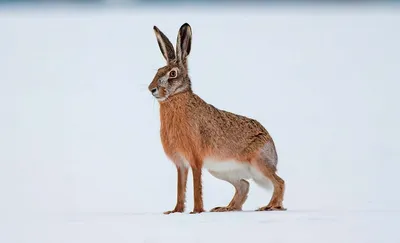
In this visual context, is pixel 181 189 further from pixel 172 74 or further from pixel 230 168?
pixel 172 74

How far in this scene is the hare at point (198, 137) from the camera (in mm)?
6902

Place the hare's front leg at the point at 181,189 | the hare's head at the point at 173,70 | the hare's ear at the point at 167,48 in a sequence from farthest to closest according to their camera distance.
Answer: the hare's front leg at the point at 181,189, the hare's ear at the point at 167,48, the hare's head at the point at 173,70

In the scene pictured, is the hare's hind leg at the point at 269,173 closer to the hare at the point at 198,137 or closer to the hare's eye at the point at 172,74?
the hare at the point at 198,137

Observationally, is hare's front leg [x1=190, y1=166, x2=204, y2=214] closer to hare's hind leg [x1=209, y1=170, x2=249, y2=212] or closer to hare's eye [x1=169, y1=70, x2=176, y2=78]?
hare's hind leg [x1=209, y1=170, x2=249, y2=212]

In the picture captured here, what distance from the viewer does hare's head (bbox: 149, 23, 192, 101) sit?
22.5ft

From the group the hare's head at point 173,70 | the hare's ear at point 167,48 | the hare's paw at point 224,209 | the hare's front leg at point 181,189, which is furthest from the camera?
the hare's paw at point 224,209

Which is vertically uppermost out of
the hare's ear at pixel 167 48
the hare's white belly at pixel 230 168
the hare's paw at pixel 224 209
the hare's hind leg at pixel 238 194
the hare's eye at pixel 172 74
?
the hare's ear at pixel 167 48

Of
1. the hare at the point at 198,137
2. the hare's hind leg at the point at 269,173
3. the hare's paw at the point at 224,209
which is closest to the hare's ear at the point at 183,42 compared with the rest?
the hare at the point at 198,137

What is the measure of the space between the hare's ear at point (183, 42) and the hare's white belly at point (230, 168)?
695 millimetres

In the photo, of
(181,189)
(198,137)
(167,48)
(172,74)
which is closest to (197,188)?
(181,189)
